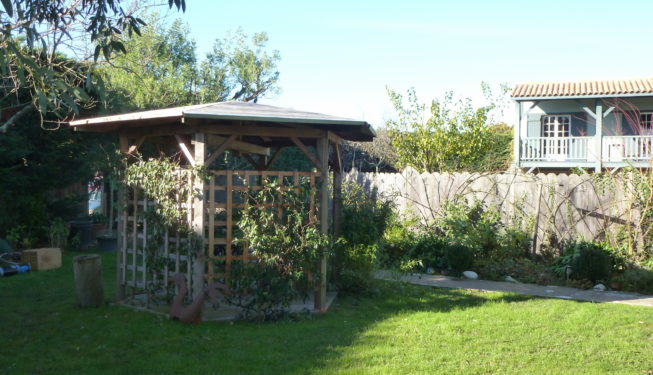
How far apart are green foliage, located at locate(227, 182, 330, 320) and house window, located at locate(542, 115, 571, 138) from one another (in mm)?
18336

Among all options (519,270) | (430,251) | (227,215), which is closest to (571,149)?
(430,251)

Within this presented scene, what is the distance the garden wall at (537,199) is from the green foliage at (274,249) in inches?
231

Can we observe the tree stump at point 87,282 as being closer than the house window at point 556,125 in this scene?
Yes

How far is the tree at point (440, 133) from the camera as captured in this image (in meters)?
18.0

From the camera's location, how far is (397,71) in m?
20.0

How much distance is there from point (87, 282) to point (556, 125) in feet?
65.4

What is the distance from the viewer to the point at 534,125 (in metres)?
23.7

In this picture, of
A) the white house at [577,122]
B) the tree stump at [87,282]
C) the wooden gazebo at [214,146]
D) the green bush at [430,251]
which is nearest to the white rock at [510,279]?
the green bush at [430,251]

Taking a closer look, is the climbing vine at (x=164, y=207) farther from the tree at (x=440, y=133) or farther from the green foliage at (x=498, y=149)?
the green foliage at (x=498, y=149)

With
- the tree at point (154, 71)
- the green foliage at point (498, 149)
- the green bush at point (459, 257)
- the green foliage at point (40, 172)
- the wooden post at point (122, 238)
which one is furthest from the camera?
the green foliage at point (498, 149)

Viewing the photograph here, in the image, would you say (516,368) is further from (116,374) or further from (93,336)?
(93,336)

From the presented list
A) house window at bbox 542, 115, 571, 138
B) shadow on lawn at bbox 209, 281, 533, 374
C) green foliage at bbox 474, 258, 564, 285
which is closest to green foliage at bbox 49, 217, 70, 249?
shadow on lawn at bbox 209, 281, 533, 374

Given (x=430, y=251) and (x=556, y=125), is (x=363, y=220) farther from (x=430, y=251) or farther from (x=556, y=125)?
(x=556, y=125)

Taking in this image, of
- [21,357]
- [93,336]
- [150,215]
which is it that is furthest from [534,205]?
[21,357]
